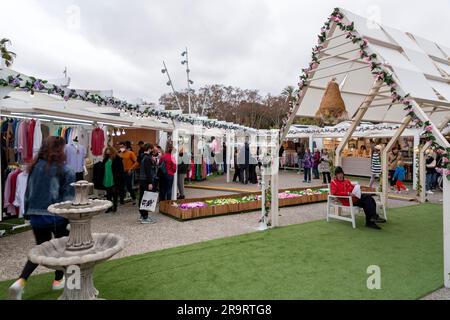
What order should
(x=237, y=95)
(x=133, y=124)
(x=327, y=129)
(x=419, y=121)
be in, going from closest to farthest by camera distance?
(x=419, y=121) → (x=133, y=124) → (x=327, y=129) → (x=237, y=95)

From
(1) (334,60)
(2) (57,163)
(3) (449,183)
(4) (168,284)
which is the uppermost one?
(1) (334,60)

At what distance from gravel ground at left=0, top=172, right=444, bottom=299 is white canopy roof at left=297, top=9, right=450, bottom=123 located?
8.63 ft

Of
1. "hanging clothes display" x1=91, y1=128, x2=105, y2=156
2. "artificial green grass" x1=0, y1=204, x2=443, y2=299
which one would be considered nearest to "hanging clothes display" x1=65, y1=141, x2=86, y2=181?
"hanging clothes display" x1=91, y1=128, x2=105, y2=156

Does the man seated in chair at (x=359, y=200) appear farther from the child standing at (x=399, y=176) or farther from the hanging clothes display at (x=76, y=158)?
the hanging clothes display at (x=76, y=158)

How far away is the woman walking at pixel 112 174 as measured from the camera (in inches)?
314

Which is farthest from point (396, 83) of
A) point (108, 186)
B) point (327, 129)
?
point (327, 129)

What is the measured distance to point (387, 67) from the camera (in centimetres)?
468

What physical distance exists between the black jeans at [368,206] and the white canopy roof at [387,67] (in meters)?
2.22

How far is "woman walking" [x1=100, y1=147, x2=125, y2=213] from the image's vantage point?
7965mm

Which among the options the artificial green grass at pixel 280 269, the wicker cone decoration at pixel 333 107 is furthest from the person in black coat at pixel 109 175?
the wicker cone decoration at pixel 333 107

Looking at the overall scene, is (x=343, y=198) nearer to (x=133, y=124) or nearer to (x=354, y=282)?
(x=354, y=282)

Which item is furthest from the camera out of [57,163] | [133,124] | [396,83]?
[133,124]

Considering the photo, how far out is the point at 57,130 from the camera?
26.2 ft

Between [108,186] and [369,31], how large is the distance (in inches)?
268
